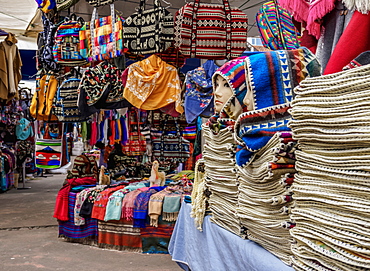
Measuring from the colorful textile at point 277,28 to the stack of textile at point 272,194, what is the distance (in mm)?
1305

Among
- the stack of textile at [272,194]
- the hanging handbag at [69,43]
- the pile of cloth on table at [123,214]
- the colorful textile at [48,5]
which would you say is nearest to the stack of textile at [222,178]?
the stack of textile at [272,194]

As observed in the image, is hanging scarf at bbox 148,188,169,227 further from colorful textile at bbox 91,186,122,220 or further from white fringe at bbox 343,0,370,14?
white fringe at bbox 343,0,370,14

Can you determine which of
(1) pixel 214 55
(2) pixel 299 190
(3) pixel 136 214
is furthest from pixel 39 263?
(2) pixel 299 190

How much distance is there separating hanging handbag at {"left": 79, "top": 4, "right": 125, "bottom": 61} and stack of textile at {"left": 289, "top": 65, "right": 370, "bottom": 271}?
3.15m

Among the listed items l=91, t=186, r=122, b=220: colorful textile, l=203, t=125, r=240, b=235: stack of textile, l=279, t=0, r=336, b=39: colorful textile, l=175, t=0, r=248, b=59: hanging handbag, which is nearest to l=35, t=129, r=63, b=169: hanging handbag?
l=91, t=186, r=122, b=220: colorful textile

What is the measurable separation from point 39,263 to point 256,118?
13.0 ft

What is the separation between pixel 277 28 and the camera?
279cm

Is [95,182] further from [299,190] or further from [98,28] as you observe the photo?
[299,190]

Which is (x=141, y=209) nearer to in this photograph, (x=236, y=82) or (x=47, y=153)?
(x=47, y=153)

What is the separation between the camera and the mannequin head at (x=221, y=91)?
199 cm

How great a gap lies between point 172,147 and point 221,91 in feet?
14.8

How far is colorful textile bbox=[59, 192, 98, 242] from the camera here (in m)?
5.50

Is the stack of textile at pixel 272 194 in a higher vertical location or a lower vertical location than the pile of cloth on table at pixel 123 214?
higher

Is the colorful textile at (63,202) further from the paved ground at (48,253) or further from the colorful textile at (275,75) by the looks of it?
the colorful textile at (275,75)
